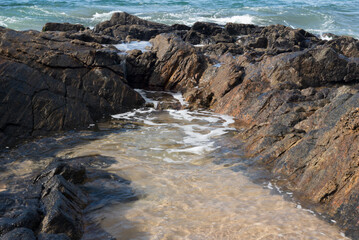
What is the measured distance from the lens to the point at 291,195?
5.64m

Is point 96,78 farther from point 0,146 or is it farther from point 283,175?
point 283,175

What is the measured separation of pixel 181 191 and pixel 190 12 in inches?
1179

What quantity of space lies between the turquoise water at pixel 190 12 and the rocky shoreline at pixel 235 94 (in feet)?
53.1

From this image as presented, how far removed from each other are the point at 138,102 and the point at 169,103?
93cm

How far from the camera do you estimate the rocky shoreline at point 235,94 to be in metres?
5.55

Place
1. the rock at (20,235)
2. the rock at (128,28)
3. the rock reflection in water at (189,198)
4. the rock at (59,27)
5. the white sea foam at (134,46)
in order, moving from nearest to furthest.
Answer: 1. the rock at (20,235)
2. the rock reflection in water at (189,198)
3. the white sea foam at (134,46)
4. the rock at (59,27)
5. the rock at (128,28)

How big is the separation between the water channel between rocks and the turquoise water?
2017 centimetres

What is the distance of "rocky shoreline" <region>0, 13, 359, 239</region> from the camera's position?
5.55 meters

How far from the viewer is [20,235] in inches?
152

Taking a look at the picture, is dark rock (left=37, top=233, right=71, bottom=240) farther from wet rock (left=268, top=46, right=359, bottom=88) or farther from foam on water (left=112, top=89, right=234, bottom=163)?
wet rock (left=268, top=46, right=359, bottom=88)

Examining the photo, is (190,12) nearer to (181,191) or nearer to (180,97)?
(180,97)

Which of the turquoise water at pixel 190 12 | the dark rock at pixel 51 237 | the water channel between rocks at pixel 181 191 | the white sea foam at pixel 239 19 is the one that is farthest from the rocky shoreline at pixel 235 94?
the white sea foam at pixel 239 19

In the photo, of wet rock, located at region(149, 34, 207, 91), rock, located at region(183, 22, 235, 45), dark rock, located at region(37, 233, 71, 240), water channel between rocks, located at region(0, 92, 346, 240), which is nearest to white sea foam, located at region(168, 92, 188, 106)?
wet rock, located at region(149, 34, 207, 91)

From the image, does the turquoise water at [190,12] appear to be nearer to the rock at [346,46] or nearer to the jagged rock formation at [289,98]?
the rock at [346,46]
